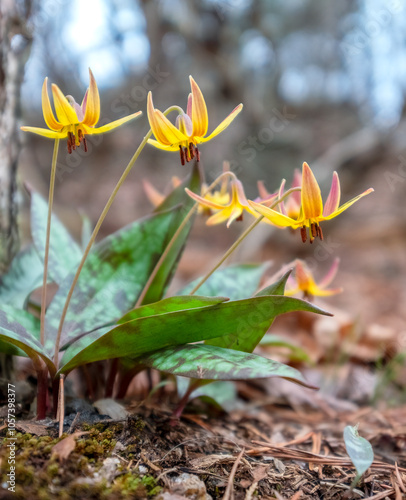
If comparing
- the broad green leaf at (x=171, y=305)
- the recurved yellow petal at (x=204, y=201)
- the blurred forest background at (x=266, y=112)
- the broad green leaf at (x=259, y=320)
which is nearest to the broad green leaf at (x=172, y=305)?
the broad green leaf at (x=171, y=305)

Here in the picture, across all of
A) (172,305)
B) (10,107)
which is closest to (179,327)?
(172,305)

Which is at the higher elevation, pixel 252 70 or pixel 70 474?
pixel 252 70

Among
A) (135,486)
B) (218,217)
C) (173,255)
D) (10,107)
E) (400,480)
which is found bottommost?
(400,480)

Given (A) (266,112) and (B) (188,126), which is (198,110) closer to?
(B) (188,126)

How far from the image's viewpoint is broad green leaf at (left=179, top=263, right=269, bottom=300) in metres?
1.26

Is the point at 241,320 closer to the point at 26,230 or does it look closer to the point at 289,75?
the point at 26,230

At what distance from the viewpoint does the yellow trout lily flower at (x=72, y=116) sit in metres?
0.80

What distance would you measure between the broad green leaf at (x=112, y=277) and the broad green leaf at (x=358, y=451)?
0.61 metres

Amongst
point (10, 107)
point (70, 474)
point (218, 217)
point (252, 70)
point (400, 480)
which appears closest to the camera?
point (70, 474)

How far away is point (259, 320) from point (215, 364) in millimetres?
161

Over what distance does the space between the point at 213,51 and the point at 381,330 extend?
5388mm

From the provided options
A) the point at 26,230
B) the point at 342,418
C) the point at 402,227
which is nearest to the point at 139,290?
the point at 342,418

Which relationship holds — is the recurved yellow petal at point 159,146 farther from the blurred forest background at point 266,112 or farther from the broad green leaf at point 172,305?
the blurred forest background at point 266,112

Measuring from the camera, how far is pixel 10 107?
55.7 inches
